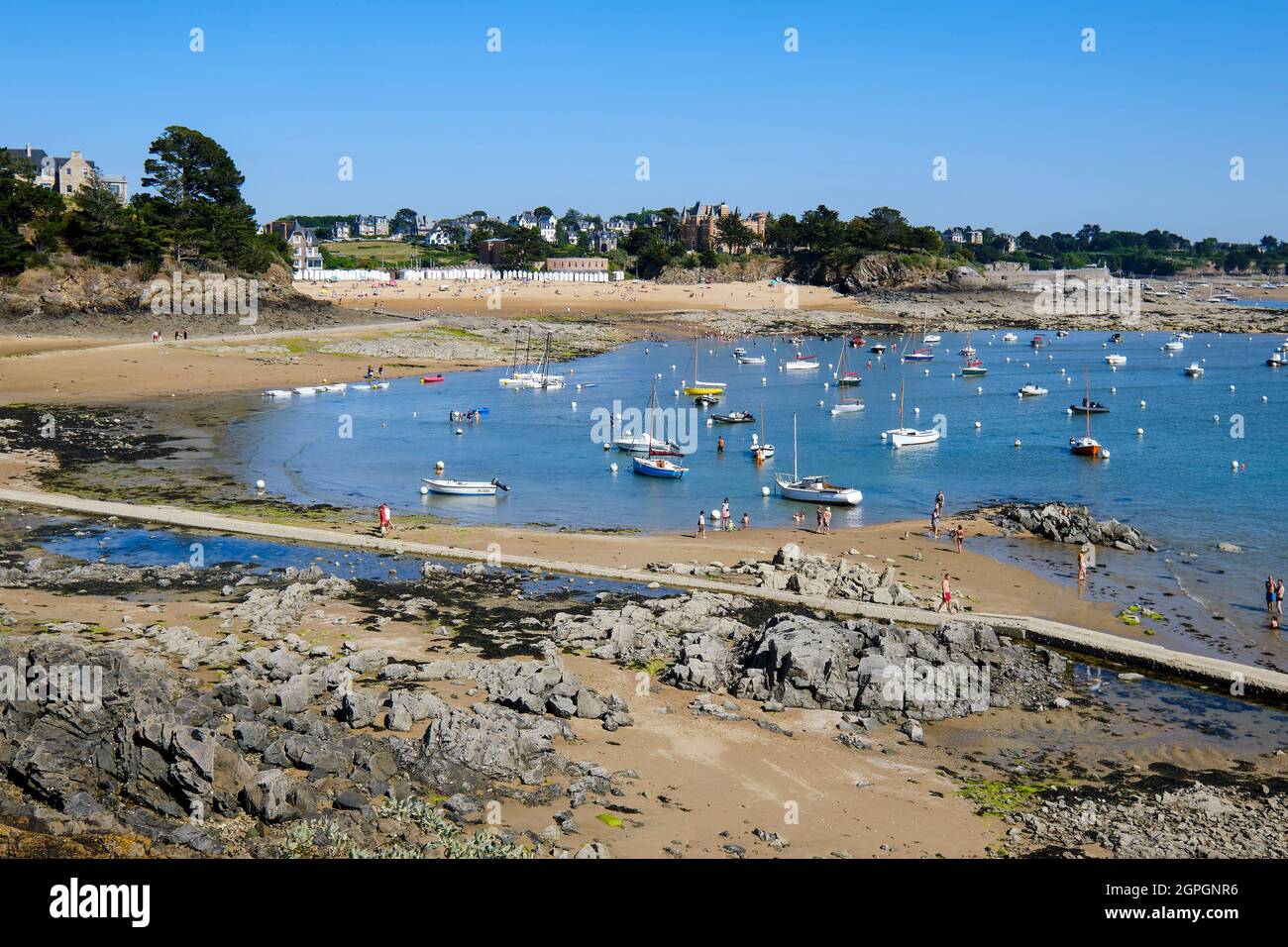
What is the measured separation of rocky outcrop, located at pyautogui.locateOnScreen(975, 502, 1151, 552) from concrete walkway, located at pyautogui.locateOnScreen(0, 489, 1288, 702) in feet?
36.6

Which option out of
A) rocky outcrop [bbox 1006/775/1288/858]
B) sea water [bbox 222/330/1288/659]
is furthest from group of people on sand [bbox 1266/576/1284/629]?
rocky outcrop [bbox 1006/775/1288/858]

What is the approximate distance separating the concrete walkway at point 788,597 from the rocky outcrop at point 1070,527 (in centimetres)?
1117

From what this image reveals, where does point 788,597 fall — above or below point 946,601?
above

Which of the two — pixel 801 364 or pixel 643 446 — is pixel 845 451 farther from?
pixel 801 364

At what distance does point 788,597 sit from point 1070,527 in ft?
50.1

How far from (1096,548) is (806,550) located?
10447 mm

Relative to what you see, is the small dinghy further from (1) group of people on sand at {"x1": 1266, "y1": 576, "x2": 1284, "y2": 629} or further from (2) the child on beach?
(2) the child on beach

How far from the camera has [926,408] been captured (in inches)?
3095

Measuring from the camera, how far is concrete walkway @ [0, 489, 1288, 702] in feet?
81.2

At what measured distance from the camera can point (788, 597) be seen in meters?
29.6

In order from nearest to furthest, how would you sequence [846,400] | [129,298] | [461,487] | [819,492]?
[819,492] < [461,487] < [846,400] < [129,298]

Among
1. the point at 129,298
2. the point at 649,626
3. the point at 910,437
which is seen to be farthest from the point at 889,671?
the point at 129,298
